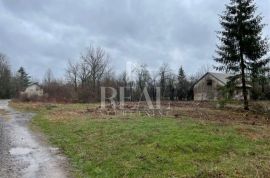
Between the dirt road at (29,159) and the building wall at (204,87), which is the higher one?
the building wall at (204,87)

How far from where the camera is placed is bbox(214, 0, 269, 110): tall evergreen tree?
99.3 feet

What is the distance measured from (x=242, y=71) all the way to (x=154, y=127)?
17579mm

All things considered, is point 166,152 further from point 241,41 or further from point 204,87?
point 204,87

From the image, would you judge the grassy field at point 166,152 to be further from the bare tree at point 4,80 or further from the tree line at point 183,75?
the bare tree at point 4,80

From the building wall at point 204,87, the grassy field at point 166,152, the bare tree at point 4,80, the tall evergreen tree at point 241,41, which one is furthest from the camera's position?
the bare tree at point 4,80

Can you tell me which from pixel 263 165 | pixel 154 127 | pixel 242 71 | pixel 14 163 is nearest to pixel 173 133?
pixel 154 127

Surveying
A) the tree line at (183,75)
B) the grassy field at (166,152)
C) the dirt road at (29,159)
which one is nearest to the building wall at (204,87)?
the tree line at (183,75)

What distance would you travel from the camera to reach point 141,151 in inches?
425

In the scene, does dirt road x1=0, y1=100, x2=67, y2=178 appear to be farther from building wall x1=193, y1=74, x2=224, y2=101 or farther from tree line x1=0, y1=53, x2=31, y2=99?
tree line x1=0, y1=53, x2=31, y2=99

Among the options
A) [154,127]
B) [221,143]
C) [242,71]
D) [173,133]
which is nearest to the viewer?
[221,143]

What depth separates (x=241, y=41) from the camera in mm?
30531

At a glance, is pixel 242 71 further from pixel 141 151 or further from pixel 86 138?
pixel 141 151

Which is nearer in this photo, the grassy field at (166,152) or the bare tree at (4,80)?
the grassy field at (166,152)

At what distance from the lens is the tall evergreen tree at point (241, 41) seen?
99.3ft
